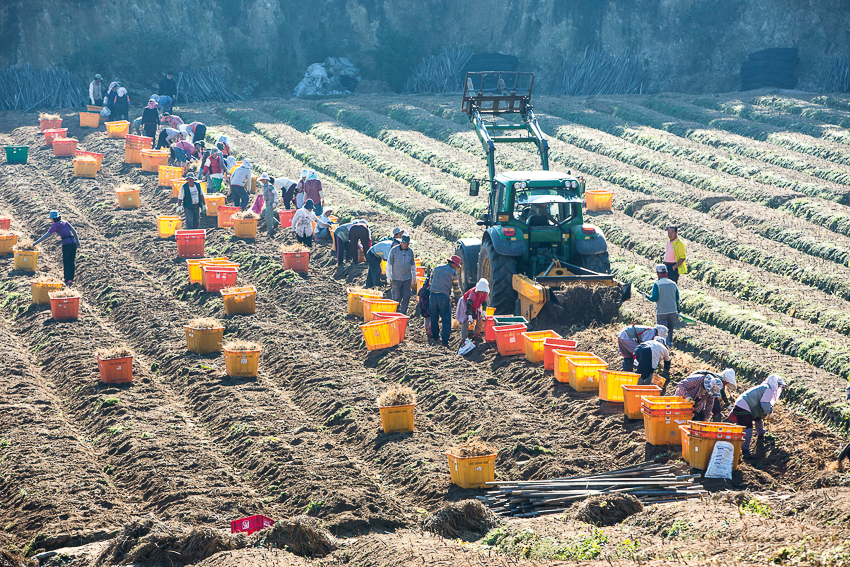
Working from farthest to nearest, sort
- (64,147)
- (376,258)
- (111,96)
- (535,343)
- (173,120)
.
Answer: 1. (111,96)
2. (173,120)
3. (64,147)
4. (376,258)
5. (535,343)

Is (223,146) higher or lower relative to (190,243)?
higher

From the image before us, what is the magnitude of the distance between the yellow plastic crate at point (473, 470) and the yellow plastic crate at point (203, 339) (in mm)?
6302

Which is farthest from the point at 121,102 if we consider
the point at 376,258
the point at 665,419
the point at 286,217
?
the point at 665,419

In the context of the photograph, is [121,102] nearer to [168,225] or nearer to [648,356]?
[168,225]

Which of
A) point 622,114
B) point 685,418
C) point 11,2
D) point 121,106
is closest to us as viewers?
point 685,418

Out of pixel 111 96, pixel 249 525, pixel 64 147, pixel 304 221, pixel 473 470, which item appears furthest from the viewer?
pixel 111 96

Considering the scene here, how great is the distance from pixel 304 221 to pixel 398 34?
24.7 meters

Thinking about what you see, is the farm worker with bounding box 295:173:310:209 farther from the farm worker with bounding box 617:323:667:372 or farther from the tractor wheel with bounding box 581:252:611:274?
the farm worker with bounding box 617:323:667:372

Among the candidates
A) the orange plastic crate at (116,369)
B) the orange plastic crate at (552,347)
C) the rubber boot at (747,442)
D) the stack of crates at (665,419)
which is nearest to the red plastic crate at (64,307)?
the orange plastic crate at (116,369)

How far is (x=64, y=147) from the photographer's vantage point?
28.7m

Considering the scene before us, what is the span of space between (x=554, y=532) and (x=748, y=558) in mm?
1957

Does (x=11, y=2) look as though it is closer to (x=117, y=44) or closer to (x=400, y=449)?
(x=117, y=44)

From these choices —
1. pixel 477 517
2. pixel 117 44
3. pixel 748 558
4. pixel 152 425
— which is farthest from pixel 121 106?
pixel 748 558

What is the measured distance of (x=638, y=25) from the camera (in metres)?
41.6
